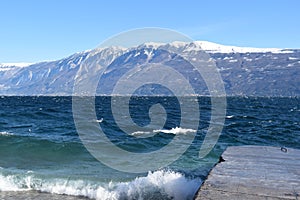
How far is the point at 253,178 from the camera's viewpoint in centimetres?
1038

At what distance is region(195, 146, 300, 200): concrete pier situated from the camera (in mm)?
8664

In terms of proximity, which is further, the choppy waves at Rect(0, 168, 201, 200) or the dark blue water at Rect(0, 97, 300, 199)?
the dark blue water at Rect(0, 97, 300, 199)

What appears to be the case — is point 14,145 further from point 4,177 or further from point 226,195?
point 226,195

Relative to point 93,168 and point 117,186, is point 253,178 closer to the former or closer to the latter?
point 117,186

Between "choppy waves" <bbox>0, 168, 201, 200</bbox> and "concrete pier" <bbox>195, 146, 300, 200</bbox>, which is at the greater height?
"concrete pier" <bbox>195, 146, 300, 200</bbox>

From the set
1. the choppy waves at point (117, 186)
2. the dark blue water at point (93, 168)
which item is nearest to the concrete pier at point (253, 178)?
the choppy waves at point (117, 186)

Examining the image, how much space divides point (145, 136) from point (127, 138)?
221cm

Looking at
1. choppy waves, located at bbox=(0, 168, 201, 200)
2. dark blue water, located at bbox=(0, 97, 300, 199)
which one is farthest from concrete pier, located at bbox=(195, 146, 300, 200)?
dark blue water, located at bbox=(0, 97, 300, 199)

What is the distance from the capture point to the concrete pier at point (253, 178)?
8.66 meters

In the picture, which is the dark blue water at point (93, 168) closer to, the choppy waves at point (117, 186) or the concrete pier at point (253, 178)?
the choppy waves at point (117, 186)

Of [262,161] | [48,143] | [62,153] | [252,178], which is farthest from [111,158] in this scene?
[252,178]

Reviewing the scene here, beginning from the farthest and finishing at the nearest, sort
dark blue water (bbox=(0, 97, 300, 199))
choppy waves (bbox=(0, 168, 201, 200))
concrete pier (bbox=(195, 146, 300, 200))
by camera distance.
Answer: dark blue water (bbox=(0, 97, 300, 199)) → choppy waves (bbox=(0, 168, 201, 200)) → concrete pier (bbox=(195, 146, 300, 200))

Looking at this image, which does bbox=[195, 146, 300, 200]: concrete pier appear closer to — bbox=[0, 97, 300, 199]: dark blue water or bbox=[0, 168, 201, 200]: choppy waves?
bbox=[0, 168, 201, 200]: choppy waves

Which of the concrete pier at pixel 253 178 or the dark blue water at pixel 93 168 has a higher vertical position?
the concrete pier at pixel 253 178
